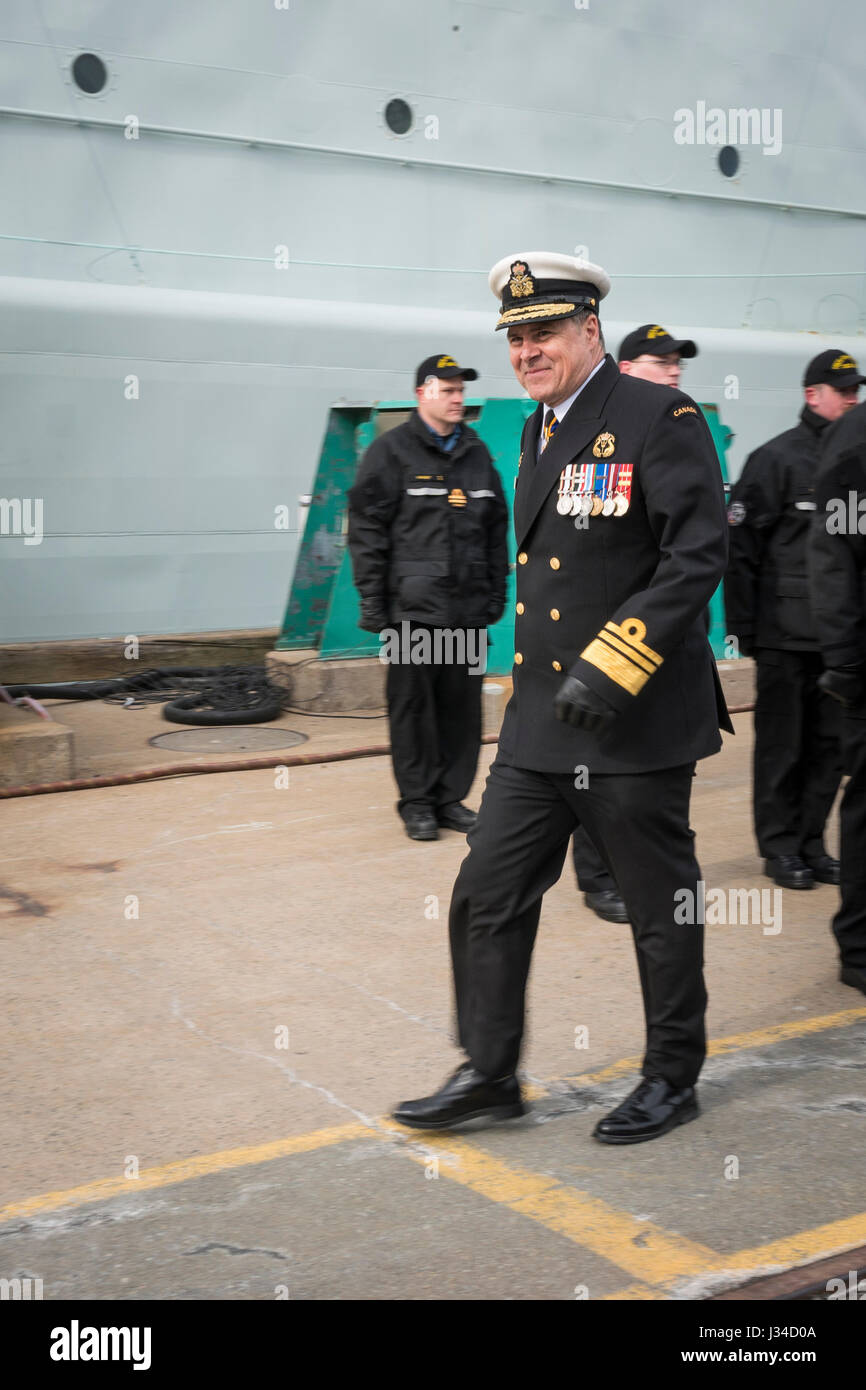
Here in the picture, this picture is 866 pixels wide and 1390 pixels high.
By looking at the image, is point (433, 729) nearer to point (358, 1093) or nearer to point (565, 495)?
point (358, 1093)

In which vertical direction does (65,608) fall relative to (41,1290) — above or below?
above

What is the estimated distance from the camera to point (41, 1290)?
9.09 feet

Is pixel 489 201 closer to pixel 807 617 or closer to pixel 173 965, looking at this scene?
pixel 807 617

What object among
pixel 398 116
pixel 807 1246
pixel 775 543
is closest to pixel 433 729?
pixel 775 543

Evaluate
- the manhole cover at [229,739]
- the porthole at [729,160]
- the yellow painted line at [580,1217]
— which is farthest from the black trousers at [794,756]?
the porthole at [729,160]

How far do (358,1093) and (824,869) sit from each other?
262 cm

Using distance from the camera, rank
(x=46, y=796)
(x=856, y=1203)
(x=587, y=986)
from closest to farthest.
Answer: (x=856, y=1203), (x=587, y=986), (x=46, y=796)

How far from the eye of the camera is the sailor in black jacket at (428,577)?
20.9ft

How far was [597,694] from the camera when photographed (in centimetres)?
313

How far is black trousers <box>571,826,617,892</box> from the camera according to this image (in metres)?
5.33

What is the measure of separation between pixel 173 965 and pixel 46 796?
101 inches

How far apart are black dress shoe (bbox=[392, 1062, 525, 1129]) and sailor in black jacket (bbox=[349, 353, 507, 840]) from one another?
2.83 m

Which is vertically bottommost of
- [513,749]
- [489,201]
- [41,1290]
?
[41,1290]
